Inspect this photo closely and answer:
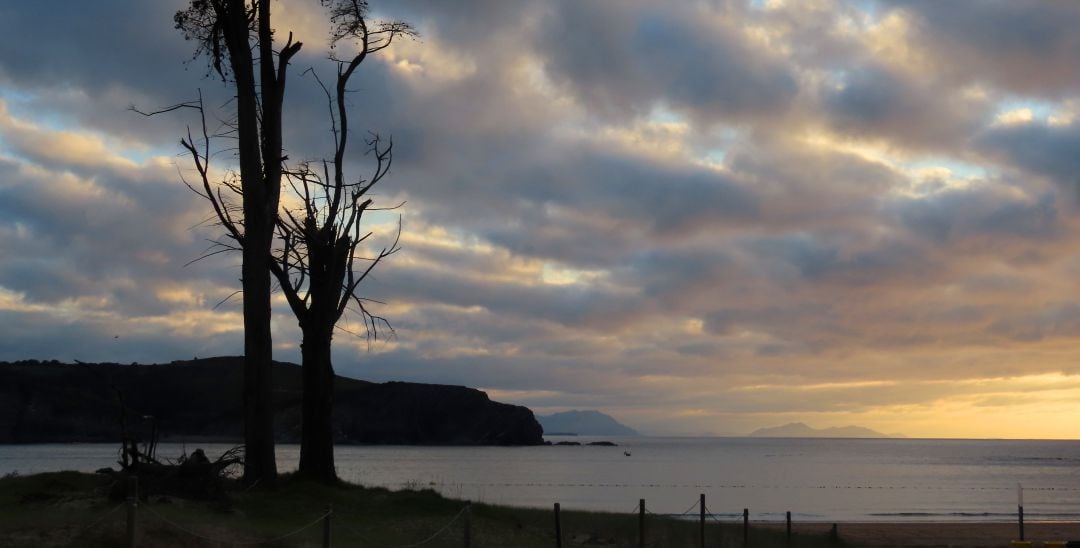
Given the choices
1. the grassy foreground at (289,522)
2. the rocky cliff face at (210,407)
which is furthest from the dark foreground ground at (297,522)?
the rocky cliff face at (210,407)

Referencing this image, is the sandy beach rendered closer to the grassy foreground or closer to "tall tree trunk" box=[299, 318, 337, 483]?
the grassy foreground

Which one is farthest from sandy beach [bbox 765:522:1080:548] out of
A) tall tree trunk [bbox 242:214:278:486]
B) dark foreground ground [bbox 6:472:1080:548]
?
tall tree trunk [bbox 242:214:278:486]

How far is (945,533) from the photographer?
36812 millimetres

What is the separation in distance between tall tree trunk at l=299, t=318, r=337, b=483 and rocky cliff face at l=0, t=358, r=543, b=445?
12768 centimetres

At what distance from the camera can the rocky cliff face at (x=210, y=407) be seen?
168000 mm

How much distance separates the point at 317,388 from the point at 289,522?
7578mm

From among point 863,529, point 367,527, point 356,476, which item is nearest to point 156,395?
point 356,476

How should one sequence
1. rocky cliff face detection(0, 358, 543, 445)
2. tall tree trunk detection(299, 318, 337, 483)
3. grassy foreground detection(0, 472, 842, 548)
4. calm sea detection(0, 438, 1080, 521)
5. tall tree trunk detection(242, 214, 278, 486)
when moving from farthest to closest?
rocky cliff face detection(0, 358, 543, 445), calm sea detection(0, 438, 1080, 521), tall tree trunk detection(299, 318, 337, 483), tall tree trunk detection(242, 214, 278, 486), grassy foreground detection(0, 472, 842, 548)

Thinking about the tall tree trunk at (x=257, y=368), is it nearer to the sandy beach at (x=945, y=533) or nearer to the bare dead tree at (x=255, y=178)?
the bare dead tree at (x=255, y=178)

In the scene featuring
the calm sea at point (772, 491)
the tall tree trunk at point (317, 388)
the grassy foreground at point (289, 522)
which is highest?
the tall tree trunk at point (317, 388)

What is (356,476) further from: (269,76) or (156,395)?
(156,395)

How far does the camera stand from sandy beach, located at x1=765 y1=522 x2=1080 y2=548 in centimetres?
3081

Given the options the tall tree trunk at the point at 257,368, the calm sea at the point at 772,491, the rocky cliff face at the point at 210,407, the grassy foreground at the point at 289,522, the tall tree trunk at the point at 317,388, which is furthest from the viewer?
the rocky cliff face at the point at 210,407

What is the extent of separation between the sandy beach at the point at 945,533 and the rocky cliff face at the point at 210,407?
12649cm
